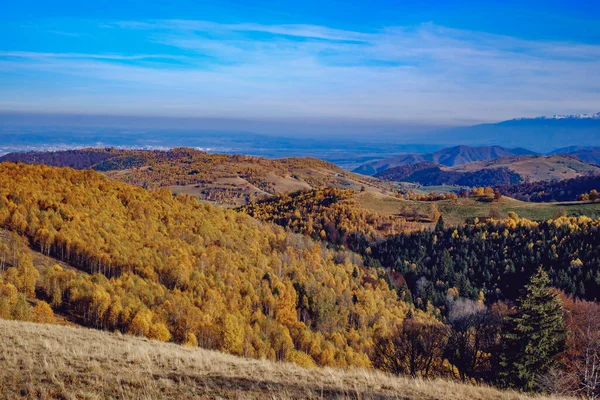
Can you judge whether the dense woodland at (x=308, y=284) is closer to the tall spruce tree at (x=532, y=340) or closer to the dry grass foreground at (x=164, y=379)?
the tall spruce tree at (x=532, y=340)

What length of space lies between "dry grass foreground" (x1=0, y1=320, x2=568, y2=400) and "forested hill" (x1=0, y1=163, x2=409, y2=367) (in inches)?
1295

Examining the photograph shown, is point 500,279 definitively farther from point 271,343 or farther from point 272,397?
point 272,397

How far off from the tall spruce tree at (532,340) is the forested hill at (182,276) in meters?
34.5

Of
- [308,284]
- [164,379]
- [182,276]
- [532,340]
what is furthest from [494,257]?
[164,379]

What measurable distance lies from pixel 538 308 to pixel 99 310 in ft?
175

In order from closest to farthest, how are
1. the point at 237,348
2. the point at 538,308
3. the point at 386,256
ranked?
1. the point at 538,308
2. the point at 237,348
3. the point at 386,256

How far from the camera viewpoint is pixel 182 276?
3620 inches

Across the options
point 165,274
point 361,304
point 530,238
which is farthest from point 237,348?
point 530,238

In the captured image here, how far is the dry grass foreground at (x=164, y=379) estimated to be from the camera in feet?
42.2

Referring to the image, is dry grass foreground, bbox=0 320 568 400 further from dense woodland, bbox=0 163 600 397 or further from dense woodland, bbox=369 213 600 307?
dense woodland, bbox=369 213 600 307

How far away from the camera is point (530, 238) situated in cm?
15688

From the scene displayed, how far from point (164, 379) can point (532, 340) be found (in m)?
32.9

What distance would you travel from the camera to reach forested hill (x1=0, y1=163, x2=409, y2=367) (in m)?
62.6

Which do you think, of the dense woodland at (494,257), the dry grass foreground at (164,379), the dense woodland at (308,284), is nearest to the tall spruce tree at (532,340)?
the dense woodland at (308,284)
